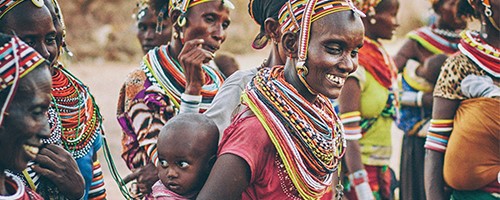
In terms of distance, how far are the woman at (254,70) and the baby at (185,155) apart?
47cm

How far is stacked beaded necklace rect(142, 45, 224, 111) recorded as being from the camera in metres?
5.45

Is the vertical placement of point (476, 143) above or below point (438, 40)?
below

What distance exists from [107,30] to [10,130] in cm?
1596

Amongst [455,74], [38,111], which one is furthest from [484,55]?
[38,111]

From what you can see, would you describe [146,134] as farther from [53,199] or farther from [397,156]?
[397,156]

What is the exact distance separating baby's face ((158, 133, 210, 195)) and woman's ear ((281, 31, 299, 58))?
0.61 m

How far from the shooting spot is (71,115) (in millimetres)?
4441

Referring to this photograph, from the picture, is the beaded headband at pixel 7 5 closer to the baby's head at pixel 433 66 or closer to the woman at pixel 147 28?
the woman at pixel 147 28

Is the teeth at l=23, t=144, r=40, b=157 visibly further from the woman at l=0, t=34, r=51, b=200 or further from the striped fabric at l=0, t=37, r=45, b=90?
the striped fabric at l=0, t=37, r=45, b=90

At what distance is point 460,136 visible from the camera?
5301 millimetres

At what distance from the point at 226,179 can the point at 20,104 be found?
916 mm

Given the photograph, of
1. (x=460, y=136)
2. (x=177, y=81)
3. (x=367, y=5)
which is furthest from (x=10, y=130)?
(x=367, y=5)

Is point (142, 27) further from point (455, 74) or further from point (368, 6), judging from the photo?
point (455, 74)

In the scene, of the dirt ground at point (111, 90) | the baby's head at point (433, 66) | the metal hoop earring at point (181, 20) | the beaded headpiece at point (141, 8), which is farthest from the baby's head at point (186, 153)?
the dirt ground at point (111, 90)
